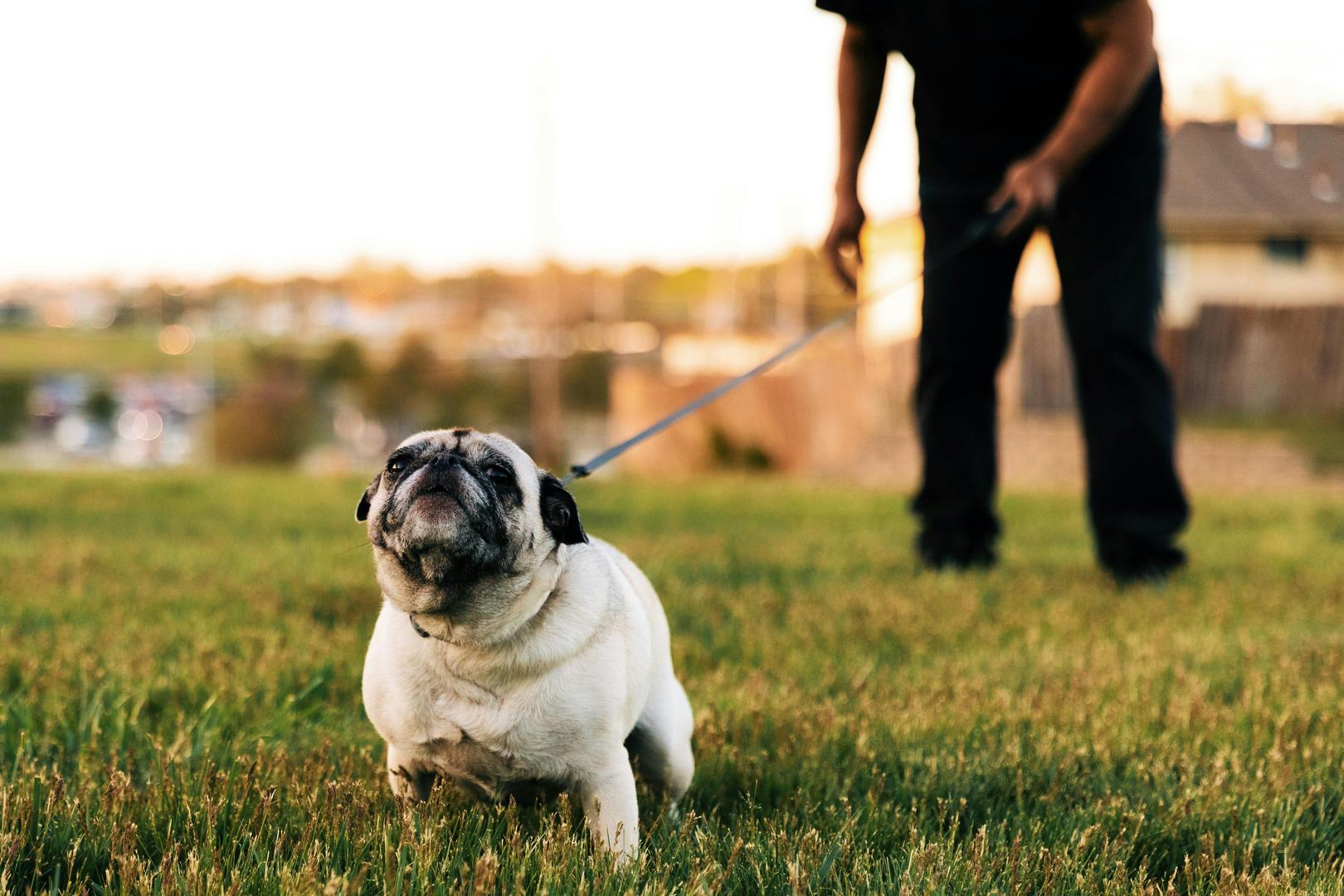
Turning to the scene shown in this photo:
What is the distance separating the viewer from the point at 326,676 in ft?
12.0

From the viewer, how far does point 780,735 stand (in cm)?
315

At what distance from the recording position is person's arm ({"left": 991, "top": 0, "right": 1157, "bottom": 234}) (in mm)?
4672

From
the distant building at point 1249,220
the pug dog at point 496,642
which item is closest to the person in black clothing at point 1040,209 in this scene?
the pug dog at point 496,642

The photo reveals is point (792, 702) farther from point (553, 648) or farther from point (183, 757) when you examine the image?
point (183, 757)

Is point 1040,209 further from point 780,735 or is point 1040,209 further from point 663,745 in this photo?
point 663,745

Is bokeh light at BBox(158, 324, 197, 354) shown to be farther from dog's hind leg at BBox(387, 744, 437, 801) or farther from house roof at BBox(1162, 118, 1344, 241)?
dog's hind leg at BBox(387, 744, 437, 801)

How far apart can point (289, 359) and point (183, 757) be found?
237ft

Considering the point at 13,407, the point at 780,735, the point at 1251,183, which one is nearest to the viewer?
the point at 780,735

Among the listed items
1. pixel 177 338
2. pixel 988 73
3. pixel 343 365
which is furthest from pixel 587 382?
pixel 177 338

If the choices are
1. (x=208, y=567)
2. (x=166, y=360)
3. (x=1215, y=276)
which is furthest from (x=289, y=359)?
(x=208, y=567)

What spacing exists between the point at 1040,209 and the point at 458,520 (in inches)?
121

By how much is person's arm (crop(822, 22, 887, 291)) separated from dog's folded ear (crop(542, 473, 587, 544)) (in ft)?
9.77

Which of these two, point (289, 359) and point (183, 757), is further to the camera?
point (289, 359)

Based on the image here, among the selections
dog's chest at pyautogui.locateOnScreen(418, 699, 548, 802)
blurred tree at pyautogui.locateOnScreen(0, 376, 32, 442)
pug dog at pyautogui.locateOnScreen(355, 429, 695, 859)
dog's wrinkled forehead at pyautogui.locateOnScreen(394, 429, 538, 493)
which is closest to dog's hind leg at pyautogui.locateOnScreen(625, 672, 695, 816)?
pug dog at pyautogui.locateOnScreen(355, 429, 695, 859)
